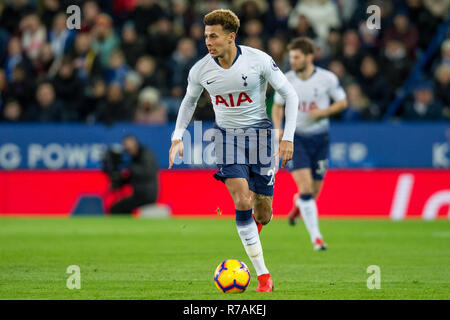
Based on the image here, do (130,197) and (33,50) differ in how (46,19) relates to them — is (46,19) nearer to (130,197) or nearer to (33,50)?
(33,50)

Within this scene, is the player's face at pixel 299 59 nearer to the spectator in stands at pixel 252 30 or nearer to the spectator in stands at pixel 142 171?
the spectator in stands at pixel 142 171

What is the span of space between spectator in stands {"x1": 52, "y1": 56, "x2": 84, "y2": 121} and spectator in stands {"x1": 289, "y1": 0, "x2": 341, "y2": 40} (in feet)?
16.9

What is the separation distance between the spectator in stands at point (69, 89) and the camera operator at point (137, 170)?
1675mm

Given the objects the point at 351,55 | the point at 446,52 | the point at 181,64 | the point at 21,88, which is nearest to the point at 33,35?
the point at 21,88

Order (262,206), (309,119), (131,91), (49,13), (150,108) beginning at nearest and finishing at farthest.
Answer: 1. (262,206)
2. (309,119)
3. (150,108)
4. (131,91)
5. (49,13)

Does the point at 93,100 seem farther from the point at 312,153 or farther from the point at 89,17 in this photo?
the point at 312,153

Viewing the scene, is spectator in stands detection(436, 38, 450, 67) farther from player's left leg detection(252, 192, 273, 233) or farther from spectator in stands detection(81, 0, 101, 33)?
player's left leg detection(252, 192, 273, 233)

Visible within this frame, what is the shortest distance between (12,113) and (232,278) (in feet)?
42.8

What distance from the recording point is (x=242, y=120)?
8984 mm

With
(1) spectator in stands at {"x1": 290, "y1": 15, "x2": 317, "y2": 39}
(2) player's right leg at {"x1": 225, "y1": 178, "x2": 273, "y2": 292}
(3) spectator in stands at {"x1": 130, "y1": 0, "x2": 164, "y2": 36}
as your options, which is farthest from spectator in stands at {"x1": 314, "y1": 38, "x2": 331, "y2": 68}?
(2) player's right leg at {"x1": 225, "y1": 178, "x2": 273, "y2": 292}

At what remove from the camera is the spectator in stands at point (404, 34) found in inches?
823

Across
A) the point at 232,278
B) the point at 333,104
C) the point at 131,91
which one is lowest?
the point at 232,278

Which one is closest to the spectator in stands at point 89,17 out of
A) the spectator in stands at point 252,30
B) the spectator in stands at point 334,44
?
the spectator in stands at point 252,30
